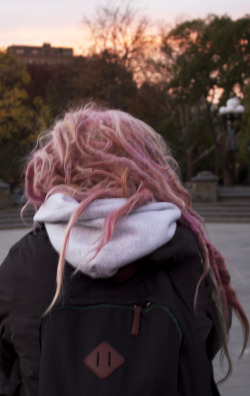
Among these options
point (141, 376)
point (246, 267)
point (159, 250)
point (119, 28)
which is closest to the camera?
point (141, 376)

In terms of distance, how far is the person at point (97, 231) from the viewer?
54.6 inches

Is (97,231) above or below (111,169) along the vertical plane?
below

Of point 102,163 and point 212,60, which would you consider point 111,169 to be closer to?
point 102,163

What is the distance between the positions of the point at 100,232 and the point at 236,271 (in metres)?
0.93

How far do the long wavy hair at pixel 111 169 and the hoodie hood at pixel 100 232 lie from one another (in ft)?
0.09

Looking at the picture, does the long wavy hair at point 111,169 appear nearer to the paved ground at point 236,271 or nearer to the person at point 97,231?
the person at point 97,231

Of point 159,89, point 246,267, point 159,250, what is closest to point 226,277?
A: point 159,250

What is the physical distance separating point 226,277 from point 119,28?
35430 mm

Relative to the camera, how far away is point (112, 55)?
35.7 meters

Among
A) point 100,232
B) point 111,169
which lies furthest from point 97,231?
point 111,169

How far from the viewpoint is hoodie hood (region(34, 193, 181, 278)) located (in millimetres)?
1353

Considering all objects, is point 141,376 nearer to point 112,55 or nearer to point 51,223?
point 51,223

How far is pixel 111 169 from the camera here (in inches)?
60.0

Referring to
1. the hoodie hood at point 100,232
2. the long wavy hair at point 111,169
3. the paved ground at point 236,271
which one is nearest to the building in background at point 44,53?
the paved ground at point 236,271
